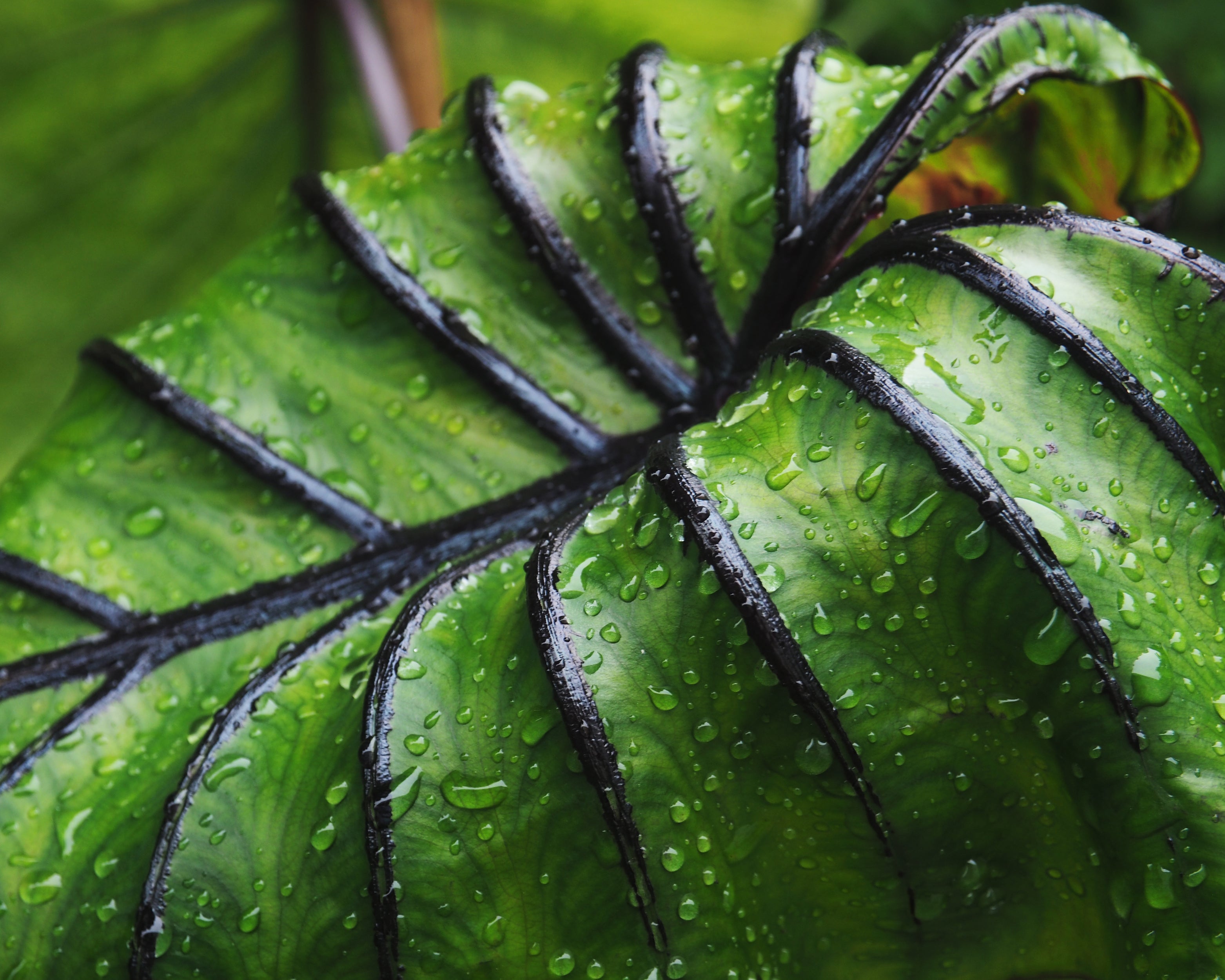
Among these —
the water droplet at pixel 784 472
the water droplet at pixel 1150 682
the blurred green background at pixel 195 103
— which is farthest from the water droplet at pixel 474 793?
the blurred green background at pixel 195 103

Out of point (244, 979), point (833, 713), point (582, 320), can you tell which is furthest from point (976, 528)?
point (244, 979)

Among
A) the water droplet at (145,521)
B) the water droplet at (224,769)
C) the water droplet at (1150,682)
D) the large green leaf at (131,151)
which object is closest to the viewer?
the water droplet at (1150,682)

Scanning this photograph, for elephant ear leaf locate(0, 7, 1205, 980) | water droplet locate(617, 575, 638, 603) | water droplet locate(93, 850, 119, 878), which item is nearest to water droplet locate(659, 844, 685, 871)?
elephant ear leaf locate(0, 7, 1205, 980)

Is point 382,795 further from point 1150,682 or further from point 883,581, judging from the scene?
point 1150,682

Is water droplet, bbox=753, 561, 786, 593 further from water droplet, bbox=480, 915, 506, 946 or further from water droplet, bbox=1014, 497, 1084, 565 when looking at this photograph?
water droplet, bbox=480, 915, 506, 946

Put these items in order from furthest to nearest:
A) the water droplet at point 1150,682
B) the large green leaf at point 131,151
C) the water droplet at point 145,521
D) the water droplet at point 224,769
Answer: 1. the large green leaf at point 131,151
2. the water droplet at point 145,521
3. the water droplet at point 224,769
4. the water droplet at point 1150,682

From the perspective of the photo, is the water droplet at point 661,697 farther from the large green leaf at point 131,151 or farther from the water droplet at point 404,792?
the large green leaf at point 131,151

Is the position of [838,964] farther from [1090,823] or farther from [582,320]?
[582,320]
